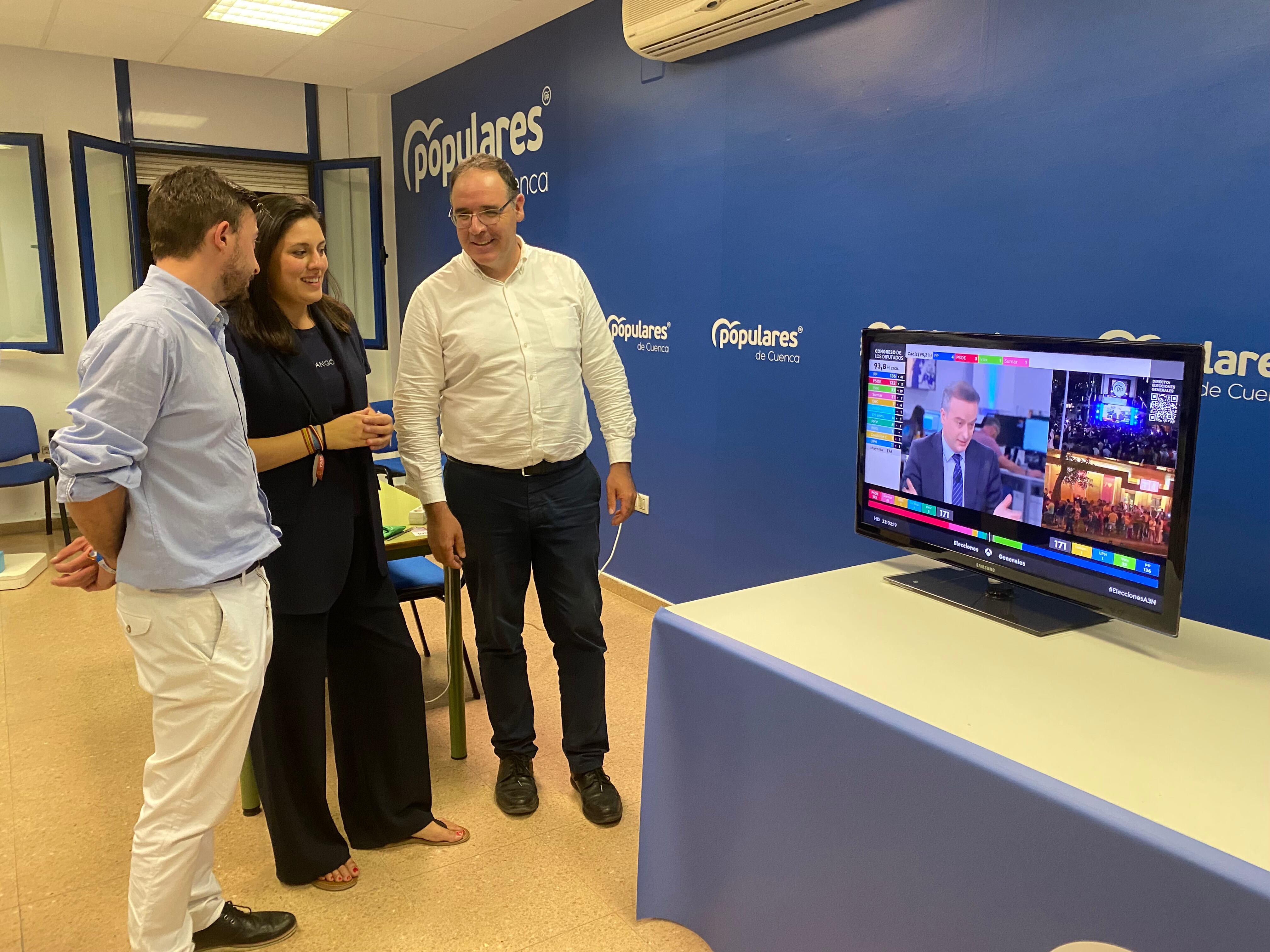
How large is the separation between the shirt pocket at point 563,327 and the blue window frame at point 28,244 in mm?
4500

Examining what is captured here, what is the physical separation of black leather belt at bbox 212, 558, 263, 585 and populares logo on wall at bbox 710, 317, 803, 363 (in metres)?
2.12

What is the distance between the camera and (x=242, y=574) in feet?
5.66

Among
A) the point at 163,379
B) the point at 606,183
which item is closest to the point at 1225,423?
the point at 163,379

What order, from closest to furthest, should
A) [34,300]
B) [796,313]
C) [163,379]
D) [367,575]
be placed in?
[163,379] → [367,575] → [796,313] → [34,300]

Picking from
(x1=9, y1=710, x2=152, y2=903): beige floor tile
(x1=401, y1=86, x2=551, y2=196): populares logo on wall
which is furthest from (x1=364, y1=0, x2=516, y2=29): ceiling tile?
(x1=9, y1=710, x2=152, y2=903): beige floor tile

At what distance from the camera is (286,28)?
15.9ft

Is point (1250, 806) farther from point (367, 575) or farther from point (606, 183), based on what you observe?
point (606, 183)

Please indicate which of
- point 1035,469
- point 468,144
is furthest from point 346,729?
point 468,144

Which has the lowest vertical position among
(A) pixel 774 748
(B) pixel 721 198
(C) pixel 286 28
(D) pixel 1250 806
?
(A) pixel 774 748

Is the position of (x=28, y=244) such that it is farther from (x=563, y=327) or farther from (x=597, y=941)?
(x=597, y=941)

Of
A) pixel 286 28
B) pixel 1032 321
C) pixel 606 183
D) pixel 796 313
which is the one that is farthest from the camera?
pixel 286 28

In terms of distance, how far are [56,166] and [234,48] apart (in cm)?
136

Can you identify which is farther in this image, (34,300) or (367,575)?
(34,300)

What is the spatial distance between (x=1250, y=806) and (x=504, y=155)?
4784 millimetres
